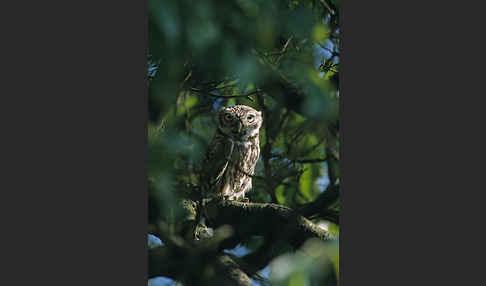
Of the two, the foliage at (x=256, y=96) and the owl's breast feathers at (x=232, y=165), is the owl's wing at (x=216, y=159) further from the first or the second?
the foliage at (x=256, y=96)

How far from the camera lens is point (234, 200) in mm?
2627

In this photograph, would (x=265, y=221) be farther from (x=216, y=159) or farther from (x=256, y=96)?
(x=256, y=96)

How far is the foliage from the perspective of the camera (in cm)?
118

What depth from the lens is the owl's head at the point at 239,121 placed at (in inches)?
98.5

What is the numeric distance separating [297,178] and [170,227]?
0.85 m

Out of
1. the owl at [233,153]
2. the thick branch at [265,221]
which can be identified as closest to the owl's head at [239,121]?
the owl at [233,153]

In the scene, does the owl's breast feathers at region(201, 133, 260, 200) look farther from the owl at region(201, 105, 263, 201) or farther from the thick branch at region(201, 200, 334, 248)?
the thick branch at region(201, 200, 334, 248)

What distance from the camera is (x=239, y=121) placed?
2621 mm

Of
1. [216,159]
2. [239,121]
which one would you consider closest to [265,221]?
[216,159]

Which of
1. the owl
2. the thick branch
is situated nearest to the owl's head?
the owl

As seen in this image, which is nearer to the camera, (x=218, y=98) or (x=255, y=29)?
(x=255, y=29)

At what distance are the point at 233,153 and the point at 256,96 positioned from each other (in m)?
0.63

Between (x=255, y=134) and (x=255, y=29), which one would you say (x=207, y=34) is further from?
(x=255, y=134)

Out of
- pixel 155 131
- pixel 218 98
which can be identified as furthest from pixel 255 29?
pixel 218 98
